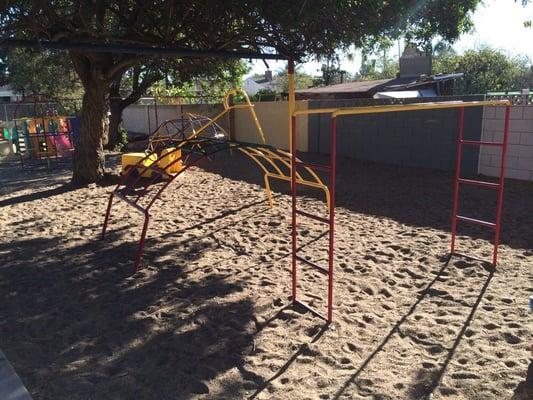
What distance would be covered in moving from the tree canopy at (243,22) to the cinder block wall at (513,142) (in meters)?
1.69

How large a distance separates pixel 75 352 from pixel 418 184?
632 cm

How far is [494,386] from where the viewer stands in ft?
8.19

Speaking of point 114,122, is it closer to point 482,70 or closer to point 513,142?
point 513,142

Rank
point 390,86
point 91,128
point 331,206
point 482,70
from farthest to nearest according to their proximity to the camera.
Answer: point 482,70 → point 390,86 → point 91,128 → point 331,206

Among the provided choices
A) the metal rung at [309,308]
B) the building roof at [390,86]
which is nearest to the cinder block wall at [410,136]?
the metal rung at [309,308]

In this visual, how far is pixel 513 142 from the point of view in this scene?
7.66 metres

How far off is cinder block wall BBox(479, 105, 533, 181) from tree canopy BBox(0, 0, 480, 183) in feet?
5.53

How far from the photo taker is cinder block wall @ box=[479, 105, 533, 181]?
24.5 feet

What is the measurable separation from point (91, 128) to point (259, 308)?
6.32m

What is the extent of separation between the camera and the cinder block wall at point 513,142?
745cm

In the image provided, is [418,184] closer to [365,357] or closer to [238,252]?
[238,252]

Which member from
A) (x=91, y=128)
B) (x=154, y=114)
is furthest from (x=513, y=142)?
(x=154, y=114)

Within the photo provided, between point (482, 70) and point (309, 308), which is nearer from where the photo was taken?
point (309, 308)

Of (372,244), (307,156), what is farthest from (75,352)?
(307,156)
